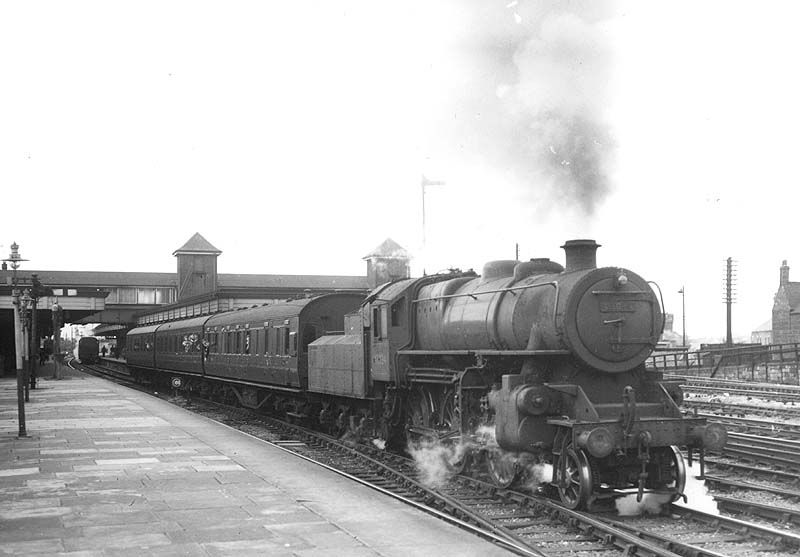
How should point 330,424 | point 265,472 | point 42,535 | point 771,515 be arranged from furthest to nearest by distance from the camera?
1. point 330,424
2. point 265,472
3. point 771,515
4. point 42,535

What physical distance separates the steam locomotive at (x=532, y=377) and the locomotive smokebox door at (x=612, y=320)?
0.01m

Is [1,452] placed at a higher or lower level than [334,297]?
lower

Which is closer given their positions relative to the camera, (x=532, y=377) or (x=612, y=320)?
(x=612, y=320)

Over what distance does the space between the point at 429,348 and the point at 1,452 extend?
21.8 feet

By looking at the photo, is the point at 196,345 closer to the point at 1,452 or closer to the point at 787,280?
the point at 1,452

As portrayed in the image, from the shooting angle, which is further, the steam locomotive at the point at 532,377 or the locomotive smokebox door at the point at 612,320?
the locomotive smokebox door at the point at 612,320

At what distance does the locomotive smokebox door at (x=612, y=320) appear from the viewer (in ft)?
29.7

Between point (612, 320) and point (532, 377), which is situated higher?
point (612, 320)

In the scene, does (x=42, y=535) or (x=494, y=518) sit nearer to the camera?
(x=42, y=535)

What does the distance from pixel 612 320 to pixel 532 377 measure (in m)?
1.11

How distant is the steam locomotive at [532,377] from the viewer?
348 inches

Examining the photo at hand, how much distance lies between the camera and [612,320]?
9.20 meters

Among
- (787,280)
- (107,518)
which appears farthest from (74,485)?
(787,280)

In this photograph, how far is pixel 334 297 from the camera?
1827 cm
